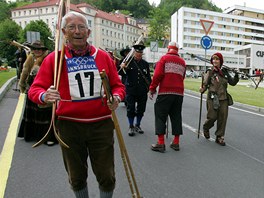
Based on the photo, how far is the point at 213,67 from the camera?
5883mm

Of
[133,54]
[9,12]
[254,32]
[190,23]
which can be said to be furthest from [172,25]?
[133,54]

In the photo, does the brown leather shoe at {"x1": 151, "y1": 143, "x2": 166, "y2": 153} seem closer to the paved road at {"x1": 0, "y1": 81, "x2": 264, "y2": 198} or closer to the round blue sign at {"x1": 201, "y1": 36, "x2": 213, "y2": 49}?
the paved road at {"x1": 0, "y1": 81, "x2": 264, "y2": 198}

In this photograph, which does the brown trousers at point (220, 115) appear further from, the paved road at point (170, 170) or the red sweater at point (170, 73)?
the red sweater at point (170, 73)

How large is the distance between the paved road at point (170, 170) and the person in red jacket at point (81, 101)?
2.88ft

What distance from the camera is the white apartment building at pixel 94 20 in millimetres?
90619

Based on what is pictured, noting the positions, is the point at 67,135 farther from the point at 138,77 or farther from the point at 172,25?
the point at 172,25

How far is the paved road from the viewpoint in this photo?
3.58 m

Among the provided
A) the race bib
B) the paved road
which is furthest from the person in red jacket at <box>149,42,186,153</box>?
the race bib

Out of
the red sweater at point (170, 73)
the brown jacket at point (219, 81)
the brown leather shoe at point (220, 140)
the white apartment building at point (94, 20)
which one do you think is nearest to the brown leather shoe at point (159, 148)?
the red sweater at point (170, 73)

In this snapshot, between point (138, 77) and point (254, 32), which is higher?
point (254, 32)

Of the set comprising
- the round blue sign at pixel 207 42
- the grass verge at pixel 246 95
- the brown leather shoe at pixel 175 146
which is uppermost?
the round blue sign at pixel 207 42

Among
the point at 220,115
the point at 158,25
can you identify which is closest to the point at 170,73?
the point at 220,115

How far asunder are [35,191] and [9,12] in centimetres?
11335

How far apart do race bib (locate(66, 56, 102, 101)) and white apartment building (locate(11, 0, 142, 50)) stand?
3381 inches
